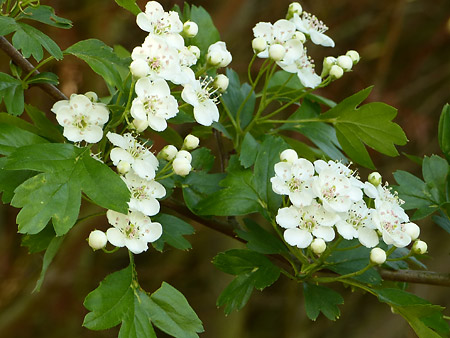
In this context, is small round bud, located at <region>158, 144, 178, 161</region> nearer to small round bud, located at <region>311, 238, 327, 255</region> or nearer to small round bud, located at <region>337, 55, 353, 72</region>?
small round bud, located at <region>311, 238, 327, 255</region>

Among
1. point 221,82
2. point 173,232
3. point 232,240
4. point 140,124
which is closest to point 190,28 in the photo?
point 221,82

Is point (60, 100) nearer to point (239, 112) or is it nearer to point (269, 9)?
point (239, 112)

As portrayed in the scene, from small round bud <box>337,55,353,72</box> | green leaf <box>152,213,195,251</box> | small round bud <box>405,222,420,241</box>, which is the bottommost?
green leaf <box>152,213,195,251</box>

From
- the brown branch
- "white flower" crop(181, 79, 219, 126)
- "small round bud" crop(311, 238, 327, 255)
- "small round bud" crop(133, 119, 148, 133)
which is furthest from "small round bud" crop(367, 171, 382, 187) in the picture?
the brown branch

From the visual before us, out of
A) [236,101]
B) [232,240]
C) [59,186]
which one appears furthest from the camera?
[232,240]

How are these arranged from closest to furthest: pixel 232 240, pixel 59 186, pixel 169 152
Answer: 1. pixel 59 186
2. pixel 169 152
3. pixel 232 240

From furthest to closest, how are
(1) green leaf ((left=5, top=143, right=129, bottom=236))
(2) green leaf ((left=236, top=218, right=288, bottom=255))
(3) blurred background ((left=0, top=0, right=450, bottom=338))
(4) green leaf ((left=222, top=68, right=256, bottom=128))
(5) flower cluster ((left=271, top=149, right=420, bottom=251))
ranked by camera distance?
(3) blurred background ((left=0, top=0, right=450, bottom=338)) < (4) green leaf ((left=222, top=68, right=256, bottom=128)) < (2) green leaf ((left=236, top=218, right=288, bottom=255)) < (5) flower cluster ((left=271, top=149, right=420, bottom=251)) < (1) green leaf ((left=5, top=143, right=129, bottom=236))

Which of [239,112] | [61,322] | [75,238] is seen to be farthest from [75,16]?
[239,112]

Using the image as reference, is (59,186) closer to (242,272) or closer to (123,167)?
(123,167)
